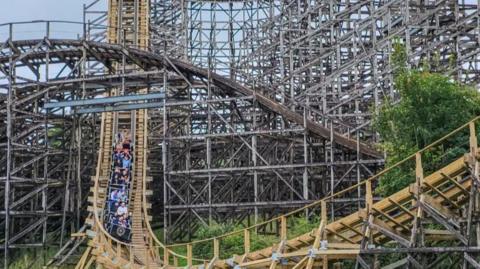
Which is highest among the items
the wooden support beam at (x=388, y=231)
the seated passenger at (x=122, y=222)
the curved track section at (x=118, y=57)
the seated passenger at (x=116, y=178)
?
the curved track section at (x=118, y=57)

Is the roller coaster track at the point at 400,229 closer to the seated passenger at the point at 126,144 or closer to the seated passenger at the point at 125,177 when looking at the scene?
the seated passenger at the point at 125,177

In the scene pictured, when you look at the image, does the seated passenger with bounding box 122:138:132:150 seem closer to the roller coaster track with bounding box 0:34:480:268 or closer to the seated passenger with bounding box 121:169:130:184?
the seated passenger with bounding box 121:169:130:184

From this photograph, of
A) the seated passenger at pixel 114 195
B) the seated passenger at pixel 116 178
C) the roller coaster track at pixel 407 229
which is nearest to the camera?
the roller coaster track at pixel 407 229

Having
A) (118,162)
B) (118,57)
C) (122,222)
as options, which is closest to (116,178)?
(118,162)

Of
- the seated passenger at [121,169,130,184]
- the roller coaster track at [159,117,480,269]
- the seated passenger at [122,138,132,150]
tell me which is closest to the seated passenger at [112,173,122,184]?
the seated passenger at [121,169,130,184]

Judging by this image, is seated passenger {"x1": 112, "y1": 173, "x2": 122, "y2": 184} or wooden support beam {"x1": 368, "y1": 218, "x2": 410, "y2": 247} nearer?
wooden support beam {"x1": 368, "y1": 218, "x2": 410, "y2": 247}

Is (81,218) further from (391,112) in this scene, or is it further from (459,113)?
(459,113)

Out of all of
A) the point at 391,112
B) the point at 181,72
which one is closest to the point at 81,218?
the point at 181,72

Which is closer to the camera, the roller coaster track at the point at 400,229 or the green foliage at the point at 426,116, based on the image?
the roller coaster track at the point at 400,229

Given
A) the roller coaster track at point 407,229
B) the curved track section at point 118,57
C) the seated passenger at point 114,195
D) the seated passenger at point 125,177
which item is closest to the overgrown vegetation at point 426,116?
the roller coaster track at point 407,229

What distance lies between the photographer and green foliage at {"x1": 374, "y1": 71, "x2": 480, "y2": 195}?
16312mm

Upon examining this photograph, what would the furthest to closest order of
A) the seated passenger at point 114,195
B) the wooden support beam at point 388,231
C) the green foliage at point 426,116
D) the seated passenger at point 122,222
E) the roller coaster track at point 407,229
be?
1. the seated passenger at point 114,195
2. the seated passenger at point 122,222
3. the green foliage at point 426,116
4. the wooden support beam at point 388,231
5. the roller coaster track at point 407,229

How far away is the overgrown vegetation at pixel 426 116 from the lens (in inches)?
642

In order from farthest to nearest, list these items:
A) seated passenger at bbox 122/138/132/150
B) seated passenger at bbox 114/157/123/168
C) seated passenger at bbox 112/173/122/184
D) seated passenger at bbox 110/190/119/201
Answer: seated passenger at bbox 122/138/132/150 → seated passenger at bbox 114/157/123/168 → seated passenger at bbox 112/173/122/184 → seated passenger at bbox 110/190/119/201
